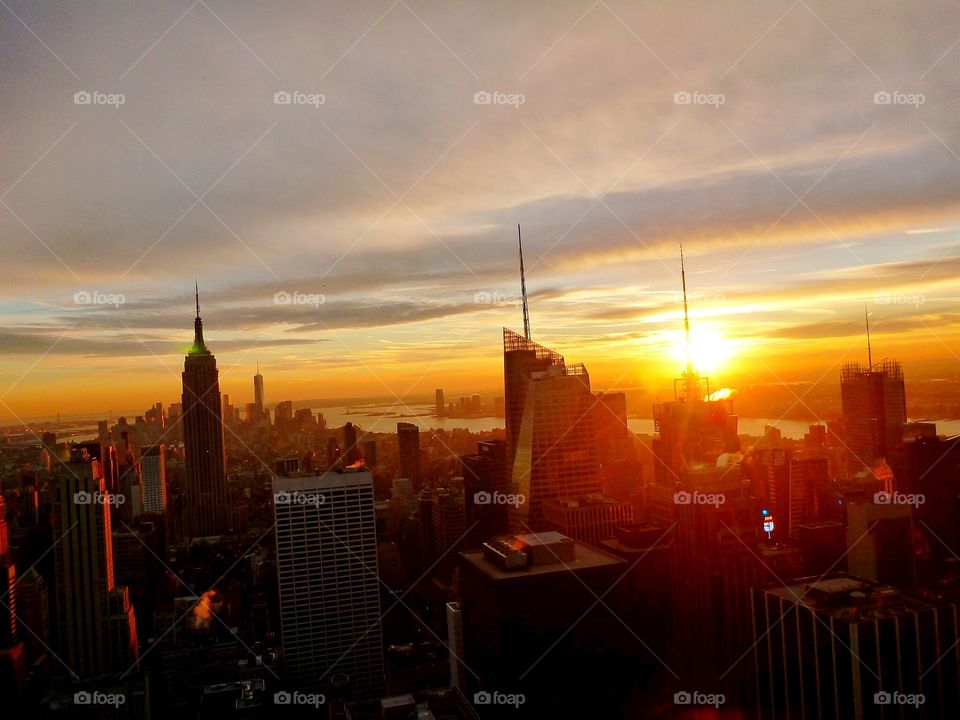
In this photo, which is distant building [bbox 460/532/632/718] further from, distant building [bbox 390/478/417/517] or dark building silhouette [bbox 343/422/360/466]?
distant building [bbox 390/478/417/517]

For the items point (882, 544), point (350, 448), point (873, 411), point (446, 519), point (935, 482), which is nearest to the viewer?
point (882, 544)

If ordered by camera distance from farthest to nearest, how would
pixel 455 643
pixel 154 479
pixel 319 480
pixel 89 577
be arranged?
pixel 154 479 → pixel 319 480 → pixel 89 577 → pixel 455 643

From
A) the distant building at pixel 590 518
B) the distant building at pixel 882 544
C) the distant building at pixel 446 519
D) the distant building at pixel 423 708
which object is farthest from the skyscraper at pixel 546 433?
the distant building at pixel 882 544

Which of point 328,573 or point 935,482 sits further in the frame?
point 328,573

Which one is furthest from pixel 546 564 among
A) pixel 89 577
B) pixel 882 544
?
pixel 89 577

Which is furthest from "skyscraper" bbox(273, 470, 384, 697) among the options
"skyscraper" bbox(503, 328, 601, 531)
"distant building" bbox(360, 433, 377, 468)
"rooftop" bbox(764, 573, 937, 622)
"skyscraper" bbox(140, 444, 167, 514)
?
"rooftop" bbox(764, 573, 937, 622)

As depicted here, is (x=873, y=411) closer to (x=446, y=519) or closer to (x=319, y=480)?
(x=446, y=519)

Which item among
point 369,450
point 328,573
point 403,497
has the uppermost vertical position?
point 369,450
